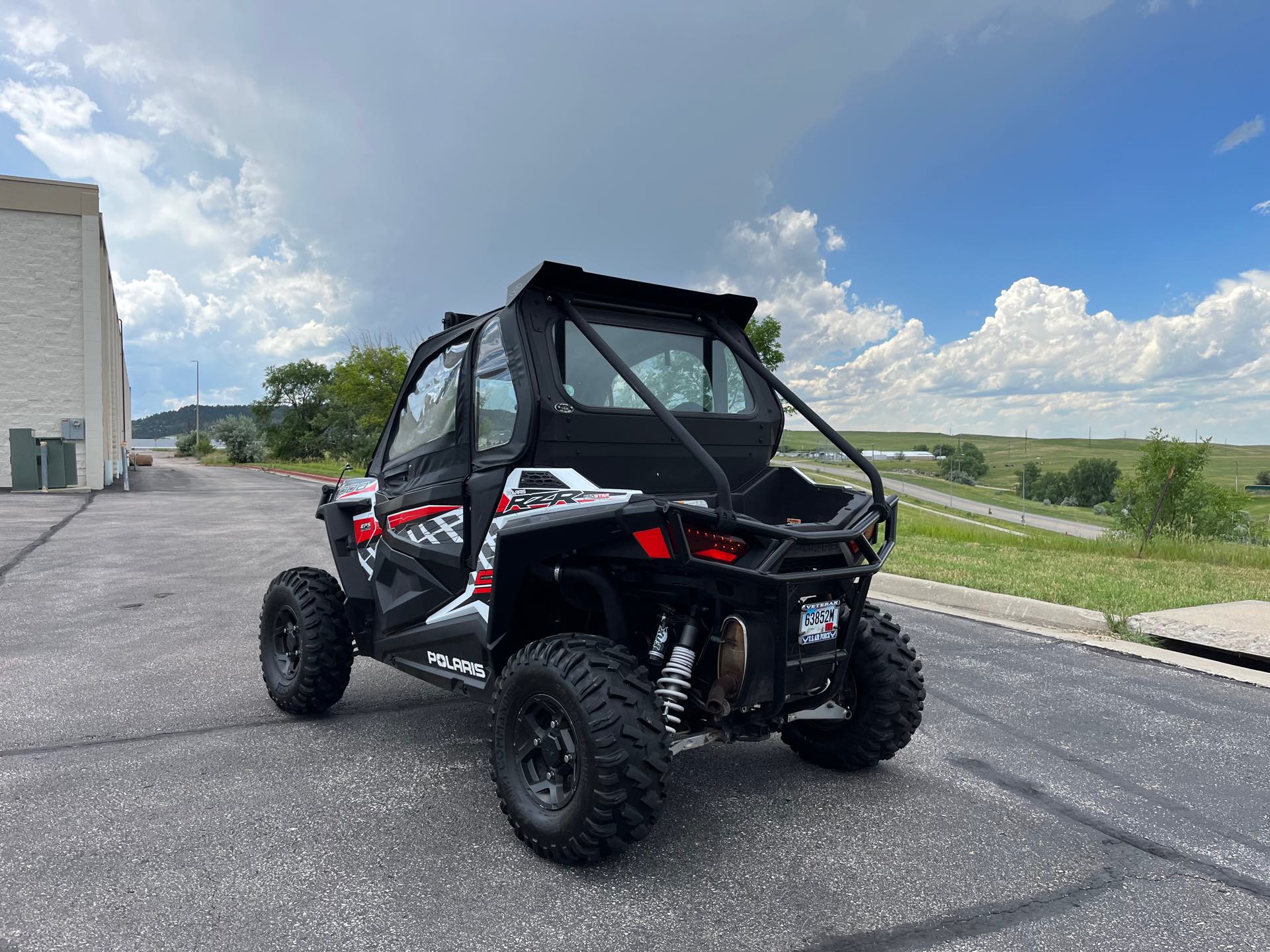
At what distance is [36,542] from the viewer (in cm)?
1330

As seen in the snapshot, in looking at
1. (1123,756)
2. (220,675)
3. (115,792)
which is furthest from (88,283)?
(1123,756)

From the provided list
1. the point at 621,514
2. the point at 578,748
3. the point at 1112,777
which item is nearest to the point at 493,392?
the point at 621,514

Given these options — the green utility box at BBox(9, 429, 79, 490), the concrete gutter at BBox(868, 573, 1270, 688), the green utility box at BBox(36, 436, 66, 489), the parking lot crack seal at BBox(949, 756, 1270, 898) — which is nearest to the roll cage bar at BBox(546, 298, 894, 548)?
the parking lot crack seal at BBox(949, 756, 1270, 898)

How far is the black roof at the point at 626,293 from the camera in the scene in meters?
3.61

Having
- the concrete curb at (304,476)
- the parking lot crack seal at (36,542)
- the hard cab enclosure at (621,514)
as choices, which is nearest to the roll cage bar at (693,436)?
the hard cab enclosure at (621,514)

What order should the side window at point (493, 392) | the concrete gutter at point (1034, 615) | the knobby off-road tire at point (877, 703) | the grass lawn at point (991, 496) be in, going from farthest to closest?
1. the grass lawn at point (991, 496)
2. the concrete gutter at point (1034, 615)
3. the knobby off-road tire at point (877, 703)
4. the side window at point (493, 392)

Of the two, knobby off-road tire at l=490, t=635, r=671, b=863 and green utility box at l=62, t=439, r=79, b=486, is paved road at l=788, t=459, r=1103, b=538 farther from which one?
knobby off-road tire at l=490, t=635, r=671, b=863

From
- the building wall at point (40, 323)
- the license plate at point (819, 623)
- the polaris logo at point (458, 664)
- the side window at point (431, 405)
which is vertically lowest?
the polaris logo at point (458, 664)

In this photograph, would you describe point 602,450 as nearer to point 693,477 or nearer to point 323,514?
point 693,477

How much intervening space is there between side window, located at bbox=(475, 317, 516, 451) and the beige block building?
28.8 metres

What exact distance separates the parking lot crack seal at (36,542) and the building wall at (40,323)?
8981 mm

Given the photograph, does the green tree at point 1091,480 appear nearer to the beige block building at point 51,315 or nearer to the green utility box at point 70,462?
the beige block building at point 51,315

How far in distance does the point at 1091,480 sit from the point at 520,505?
340 ft

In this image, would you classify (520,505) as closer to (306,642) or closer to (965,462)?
(306,642)
